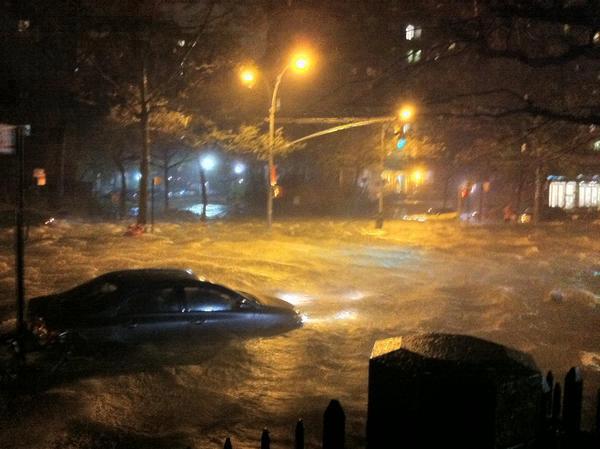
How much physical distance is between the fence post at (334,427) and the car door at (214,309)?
20.6ft

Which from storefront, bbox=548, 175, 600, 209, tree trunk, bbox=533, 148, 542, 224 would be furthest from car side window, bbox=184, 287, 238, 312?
storefront, bbox=548, 175, 600, 209

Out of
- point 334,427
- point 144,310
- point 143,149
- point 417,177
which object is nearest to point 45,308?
point 144,310

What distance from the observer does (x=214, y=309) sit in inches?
383

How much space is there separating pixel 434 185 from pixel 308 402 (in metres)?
67.2

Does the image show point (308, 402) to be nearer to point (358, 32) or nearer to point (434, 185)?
point (358, 32)

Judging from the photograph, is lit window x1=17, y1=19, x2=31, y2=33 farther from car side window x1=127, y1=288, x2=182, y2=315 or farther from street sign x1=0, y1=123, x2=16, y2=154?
car side window x1=127, y1=288, x2=182, y2=315

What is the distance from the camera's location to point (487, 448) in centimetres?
311

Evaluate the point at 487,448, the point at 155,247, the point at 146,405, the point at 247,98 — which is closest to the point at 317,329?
the point at 146,405

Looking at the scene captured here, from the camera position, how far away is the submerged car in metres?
8.61

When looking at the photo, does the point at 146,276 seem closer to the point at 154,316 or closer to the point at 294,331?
the point at 154,316

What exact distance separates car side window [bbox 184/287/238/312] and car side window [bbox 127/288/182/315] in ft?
0.61

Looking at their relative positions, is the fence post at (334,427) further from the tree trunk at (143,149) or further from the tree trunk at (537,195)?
the tree trunk at (537,195)

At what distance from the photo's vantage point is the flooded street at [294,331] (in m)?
6.96

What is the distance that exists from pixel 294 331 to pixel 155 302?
2700 millimetres
